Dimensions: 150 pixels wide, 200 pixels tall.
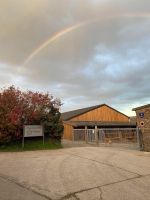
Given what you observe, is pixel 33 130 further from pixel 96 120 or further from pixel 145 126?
pixel 96 120

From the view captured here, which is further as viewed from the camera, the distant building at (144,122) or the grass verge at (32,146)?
the distant building at (144,122)

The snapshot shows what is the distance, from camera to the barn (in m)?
43.9

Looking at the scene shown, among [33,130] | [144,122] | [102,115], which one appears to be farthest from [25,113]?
[102,115]

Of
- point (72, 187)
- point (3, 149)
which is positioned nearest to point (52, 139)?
point (3, 149)

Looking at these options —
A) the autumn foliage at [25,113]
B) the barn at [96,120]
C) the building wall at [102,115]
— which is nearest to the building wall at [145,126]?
the autumn foliage at [25,113]

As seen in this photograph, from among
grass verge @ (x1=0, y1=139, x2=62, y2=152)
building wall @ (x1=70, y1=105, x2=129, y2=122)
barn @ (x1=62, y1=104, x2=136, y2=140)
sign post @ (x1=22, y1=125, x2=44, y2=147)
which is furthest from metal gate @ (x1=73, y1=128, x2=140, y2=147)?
building wall @ (x1=70, y1=105, x2=129, y2=122)

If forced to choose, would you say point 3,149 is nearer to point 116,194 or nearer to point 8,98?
point 8,98

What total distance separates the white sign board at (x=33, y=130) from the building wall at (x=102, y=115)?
87.3 ft

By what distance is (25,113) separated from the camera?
864 inches

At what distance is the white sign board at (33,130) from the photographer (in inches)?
841

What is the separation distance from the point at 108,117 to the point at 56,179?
4543 centimetres

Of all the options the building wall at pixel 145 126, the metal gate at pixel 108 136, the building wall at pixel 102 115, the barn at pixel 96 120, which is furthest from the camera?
the building wall at pixel 102 115

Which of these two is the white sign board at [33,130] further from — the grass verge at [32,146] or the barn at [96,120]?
the barn at [96,120]

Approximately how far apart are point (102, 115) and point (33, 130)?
106ft
